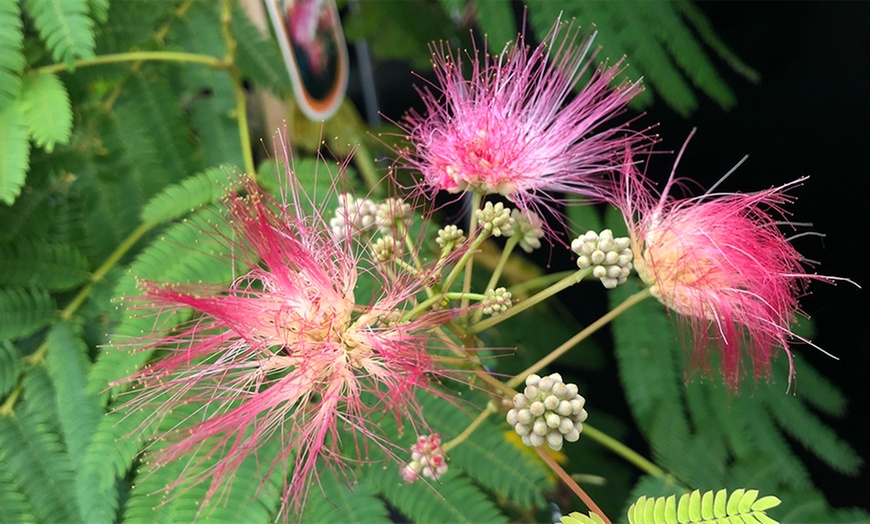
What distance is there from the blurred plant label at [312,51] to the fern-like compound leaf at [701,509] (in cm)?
95

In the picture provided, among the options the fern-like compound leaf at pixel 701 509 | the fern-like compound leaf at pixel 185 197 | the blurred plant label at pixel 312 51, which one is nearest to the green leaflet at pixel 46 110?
the fern-like compound leaf at pixel 185 197

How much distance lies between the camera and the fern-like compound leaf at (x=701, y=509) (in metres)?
0.69

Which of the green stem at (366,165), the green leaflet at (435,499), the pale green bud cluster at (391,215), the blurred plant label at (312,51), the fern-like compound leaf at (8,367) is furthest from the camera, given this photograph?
the green stem at (366,165)

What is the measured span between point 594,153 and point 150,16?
37.7 inches

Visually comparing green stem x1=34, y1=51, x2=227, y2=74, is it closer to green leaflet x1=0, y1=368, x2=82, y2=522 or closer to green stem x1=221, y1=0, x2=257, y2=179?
green stem x1=221, y1=0, x2=257, y2=179

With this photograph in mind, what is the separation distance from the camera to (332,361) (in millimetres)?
695

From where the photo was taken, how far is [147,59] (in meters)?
1.19

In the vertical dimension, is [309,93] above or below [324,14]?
below

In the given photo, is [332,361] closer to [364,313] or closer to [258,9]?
[364,313]

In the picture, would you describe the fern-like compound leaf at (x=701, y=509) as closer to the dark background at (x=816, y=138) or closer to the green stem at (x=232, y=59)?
the dark background at (x=816, y=138)

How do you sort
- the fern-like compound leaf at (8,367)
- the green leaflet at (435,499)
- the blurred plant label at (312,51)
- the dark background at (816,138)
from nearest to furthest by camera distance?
the green leaflet at (435,499) → the fern-like compound leaf at (8,367) → the blurred plant label at (312,51) → the dark background at (816,138)

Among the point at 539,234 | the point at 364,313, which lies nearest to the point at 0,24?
the point at 364,313

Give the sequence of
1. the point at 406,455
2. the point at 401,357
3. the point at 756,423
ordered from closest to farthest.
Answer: the point at 401,357, the point at 406,455, the point at 756,423

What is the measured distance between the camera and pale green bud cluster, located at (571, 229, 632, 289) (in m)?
0.71
